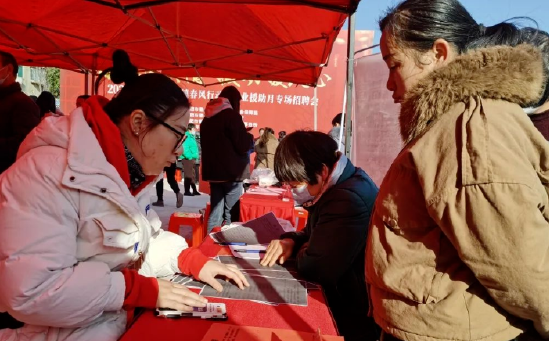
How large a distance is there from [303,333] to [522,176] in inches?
25.8

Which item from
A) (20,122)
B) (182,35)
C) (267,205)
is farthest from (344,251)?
(182,35)

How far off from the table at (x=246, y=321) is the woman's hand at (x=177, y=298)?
0.04m

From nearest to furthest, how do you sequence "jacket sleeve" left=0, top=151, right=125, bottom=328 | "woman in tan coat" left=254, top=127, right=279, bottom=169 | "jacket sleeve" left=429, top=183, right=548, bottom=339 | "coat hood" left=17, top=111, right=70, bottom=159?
"jacket sleeve" left=429, top=183, right=548, bottom=339
"jacket sleeve" left=0, top=151, right=125, bottom=328
"coat hood" left=17, top=111, right=70, bottom=159
"woman in tan coat" left=254, top=127, right=279, bottom=169

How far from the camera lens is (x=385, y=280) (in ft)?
2.71

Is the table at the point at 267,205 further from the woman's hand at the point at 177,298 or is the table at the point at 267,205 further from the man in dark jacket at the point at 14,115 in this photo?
the woman's hand at the point at 177,298

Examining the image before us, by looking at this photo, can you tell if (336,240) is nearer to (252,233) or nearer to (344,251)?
(344,251)

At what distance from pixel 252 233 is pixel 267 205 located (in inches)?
54.8

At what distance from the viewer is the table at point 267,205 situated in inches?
128

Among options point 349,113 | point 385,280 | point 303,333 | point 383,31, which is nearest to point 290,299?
point 303,333

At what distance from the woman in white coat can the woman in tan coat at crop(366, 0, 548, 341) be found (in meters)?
0.62

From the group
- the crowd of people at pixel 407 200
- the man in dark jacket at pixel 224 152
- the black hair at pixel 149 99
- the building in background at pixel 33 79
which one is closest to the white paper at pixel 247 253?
the crowd of people at pixel 407 200

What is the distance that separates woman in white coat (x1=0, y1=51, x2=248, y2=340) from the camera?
85cm

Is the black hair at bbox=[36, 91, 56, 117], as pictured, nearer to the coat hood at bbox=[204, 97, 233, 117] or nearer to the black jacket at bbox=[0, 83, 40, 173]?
the coat hood at bbox=[204, 97, 233, 117]

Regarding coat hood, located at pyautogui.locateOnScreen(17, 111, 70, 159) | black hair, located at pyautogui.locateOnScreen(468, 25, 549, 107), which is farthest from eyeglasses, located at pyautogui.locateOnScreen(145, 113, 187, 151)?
black hair, located at pyautogui.locateOnScreen(468, 25, 549, 107)
